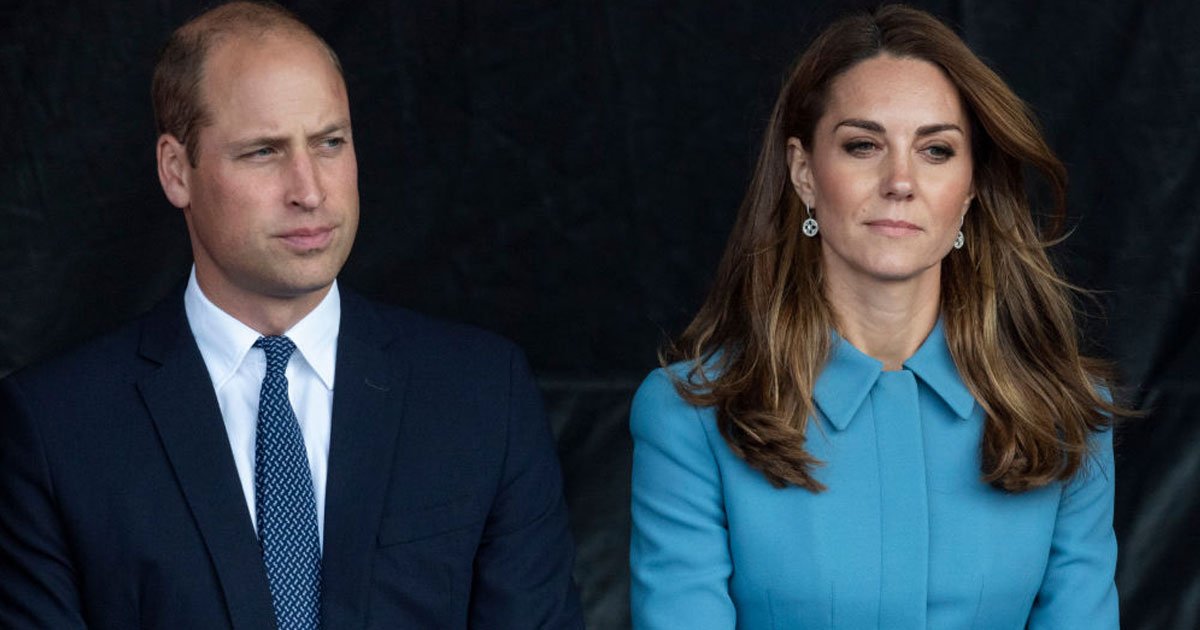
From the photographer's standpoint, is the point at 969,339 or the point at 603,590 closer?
the point at 969,339

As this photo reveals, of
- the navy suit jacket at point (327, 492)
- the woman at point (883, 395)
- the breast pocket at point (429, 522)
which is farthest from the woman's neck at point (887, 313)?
the breast pocket at point (429, 522)

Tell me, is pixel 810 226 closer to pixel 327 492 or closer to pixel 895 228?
pixel 895 228

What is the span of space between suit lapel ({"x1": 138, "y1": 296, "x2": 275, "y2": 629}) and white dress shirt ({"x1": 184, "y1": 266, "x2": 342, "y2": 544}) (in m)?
0.02

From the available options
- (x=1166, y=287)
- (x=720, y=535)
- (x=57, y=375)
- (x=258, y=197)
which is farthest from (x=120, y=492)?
(x=1166, y=287)

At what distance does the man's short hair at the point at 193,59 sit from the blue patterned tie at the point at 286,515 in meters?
0.32

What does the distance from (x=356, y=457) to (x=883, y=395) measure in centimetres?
69

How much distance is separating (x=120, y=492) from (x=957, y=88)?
3.76 feet

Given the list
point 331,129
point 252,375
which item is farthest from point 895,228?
point 252,375

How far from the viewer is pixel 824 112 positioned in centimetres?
272

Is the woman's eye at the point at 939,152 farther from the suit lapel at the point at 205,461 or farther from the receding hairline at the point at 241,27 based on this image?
the suit lapel at the point at 205,461

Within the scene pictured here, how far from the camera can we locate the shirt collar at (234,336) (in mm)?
2535

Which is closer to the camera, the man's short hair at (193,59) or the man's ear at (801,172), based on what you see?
the man's short hair at (193,59)

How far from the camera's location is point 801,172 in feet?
9.05

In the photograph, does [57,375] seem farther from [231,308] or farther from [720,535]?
[720,535]
